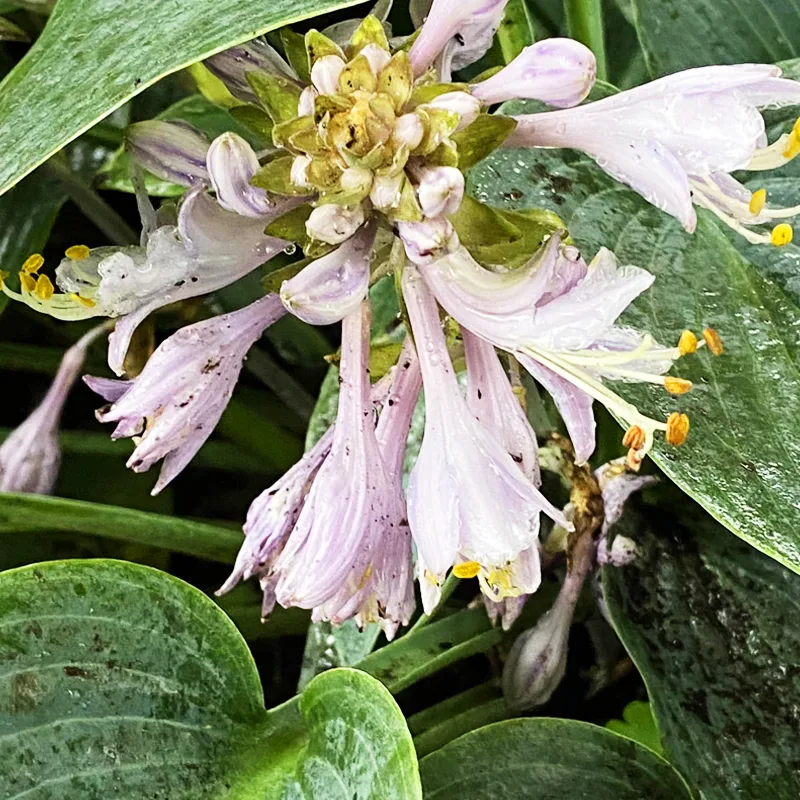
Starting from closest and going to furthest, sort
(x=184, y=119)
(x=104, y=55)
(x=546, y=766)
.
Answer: (x=104, y=55), (x=546, y=766), (x=184, y=119)

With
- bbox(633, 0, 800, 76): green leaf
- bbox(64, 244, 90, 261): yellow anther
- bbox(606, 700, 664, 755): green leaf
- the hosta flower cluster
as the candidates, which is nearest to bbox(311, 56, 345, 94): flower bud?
the hosta flower cluster

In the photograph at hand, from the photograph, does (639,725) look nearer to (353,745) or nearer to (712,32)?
(353,745)

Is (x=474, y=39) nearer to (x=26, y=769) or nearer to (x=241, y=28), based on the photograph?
(x=241, y=28)

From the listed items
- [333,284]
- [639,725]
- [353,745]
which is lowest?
[639,725]

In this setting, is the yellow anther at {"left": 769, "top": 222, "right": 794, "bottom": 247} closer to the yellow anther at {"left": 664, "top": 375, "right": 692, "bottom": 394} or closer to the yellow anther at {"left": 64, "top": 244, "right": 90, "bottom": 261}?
the yellow anther at {"left": 664, "top": 375, "right": 692, "bottom": 394}

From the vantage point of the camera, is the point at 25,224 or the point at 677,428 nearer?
the point at 677,428

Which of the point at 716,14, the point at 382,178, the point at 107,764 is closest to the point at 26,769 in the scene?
the point at 107,764

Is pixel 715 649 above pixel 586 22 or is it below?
below

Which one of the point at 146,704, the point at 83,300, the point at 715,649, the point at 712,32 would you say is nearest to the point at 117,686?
the point at 146,704
